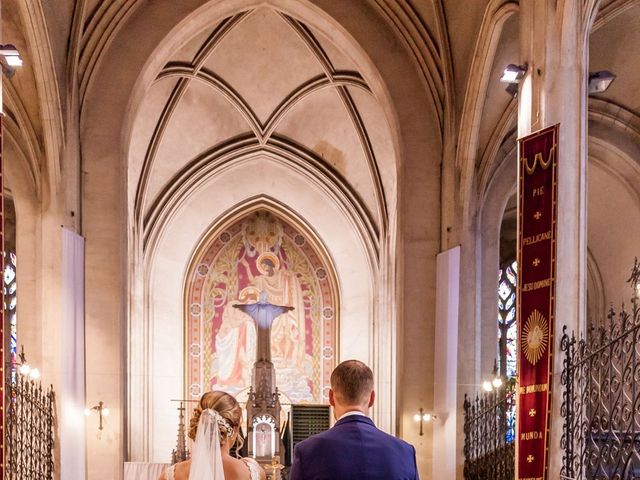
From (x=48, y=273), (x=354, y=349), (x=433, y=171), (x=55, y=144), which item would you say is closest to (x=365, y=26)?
(x=433, y=171)

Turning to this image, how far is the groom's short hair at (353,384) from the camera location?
10.8 feet

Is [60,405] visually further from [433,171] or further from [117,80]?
[433,171]

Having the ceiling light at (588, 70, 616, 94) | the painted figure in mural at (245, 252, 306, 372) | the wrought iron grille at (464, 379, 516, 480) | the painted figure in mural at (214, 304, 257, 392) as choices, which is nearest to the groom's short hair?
the ceiling light at (588, 70, 616, 94)

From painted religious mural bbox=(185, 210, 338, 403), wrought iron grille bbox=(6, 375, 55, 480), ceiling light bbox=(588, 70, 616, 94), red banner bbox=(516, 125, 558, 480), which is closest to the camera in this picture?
red banner bbox=(516, 125, 558, 480)

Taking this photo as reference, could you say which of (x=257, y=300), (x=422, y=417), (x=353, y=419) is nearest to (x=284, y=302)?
(x=257, y=300)

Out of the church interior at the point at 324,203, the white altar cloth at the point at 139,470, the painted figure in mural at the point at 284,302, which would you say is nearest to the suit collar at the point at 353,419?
the church interior at the point at 324,203

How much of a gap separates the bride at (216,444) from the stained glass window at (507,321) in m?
19.6

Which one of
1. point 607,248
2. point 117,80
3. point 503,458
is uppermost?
point 117,80

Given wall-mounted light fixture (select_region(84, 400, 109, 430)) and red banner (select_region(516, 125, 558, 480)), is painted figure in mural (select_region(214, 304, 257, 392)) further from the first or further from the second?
red banner (select_region(516, 125, 558, 480))

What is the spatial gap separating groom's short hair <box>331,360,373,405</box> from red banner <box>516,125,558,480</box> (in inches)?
254

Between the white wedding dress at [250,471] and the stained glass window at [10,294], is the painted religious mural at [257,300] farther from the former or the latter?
the white wedding dress at [250,471]

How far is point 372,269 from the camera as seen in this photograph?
2417 centimetres

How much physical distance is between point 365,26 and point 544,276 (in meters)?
7.06

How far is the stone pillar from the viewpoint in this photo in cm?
964
